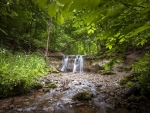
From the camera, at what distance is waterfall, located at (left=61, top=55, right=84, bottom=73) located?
43.1 ft

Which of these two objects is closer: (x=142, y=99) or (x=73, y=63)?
(x=142, y=99)

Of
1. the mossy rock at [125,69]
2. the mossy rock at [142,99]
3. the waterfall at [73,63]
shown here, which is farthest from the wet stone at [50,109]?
the waterfall at [73,63]

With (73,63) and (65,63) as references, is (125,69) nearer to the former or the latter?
(73,63)

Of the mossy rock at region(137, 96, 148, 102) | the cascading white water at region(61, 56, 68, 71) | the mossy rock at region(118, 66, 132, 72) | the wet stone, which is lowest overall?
the wet stone

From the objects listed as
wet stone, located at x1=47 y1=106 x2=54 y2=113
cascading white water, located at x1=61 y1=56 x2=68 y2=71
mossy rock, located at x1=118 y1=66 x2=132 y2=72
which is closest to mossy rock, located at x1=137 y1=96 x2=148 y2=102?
wet stone, located at x1=47 y1=106 x2=54 y2=113

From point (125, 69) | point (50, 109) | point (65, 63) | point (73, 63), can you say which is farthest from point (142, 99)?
point (65, 63)

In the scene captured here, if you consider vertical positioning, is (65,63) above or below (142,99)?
above

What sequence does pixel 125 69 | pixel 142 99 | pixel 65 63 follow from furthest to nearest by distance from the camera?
pixel 65 63 < pixel 125 69 < pixel 142 99

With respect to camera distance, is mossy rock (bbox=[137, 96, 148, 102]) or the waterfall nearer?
mossy rock (bbox=[137, 96, 148, 102])

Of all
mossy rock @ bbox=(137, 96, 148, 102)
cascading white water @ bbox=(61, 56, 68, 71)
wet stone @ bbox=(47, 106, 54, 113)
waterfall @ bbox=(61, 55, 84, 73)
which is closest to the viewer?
wet stone @ bbox=(47, 106, 54, 113)

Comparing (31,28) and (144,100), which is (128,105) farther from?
(31,28)

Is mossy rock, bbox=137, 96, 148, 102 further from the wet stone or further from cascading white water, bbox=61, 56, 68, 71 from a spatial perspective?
cascading white water, bbox=61, 56, 68, 71

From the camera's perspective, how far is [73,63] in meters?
14.0

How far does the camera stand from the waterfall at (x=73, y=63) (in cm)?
1312
